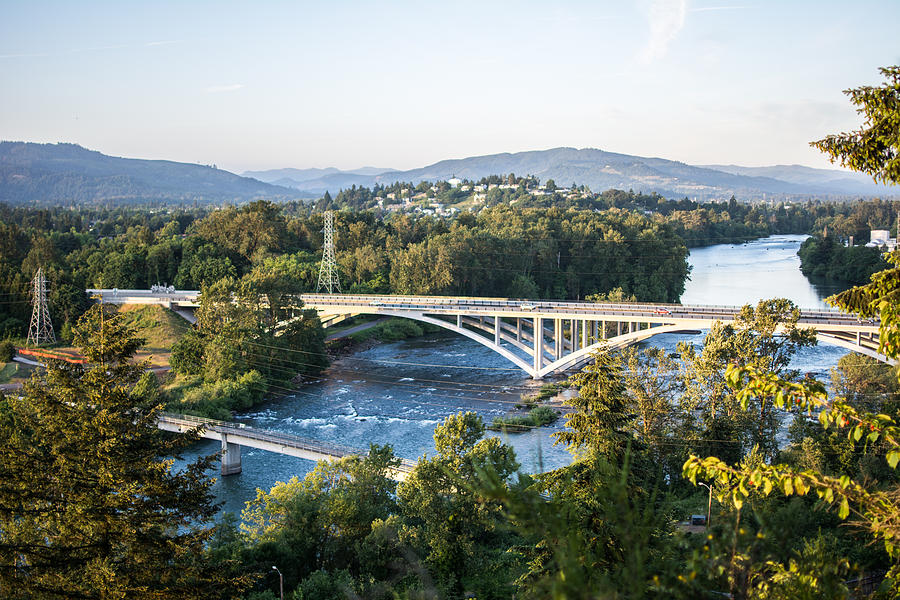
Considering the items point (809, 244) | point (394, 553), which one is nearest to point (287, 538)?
point (394, 553)

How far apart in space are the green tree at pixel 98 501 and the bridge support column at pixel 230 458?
1198 cm

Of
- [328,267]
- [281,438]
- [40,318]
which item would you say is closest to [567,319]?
[281,438]

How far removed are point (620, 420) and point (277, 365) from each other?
77.3 feet

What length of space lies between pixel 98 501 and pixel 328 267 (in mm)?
37786

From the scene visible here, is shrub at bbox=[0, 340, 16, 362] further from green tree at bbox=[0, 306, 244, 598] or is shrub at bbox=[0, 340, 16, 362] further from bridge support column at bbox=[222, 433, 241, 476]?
green tree at bbox=[0, 306, 244, 598]

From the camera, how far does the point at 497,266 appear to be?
50375mm

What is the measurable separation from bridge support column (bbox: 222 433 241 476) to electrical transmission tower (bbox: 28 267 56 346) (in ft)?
61.9

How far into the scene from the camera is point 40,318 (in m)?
37.1

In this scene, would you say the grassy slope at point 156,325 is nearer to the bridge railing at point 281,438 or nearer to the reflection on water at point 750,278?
the bridge railing at point 281,438

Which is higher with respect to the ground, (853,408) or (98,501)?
(853,408)

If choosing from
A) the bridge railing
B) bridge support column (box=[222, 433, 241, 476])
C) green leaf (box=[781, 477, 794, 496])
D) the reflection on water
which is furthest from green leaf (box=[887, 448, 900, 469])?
the reflection on water

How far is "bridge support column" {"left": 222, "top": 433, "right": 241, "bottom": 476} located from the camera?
71.1ft

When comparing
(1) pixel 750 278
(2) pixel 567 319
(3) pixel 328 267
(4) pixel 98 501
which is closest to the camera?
(4) pixel 98 501

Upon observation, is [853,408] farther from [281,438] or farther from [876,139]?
[281,438]
